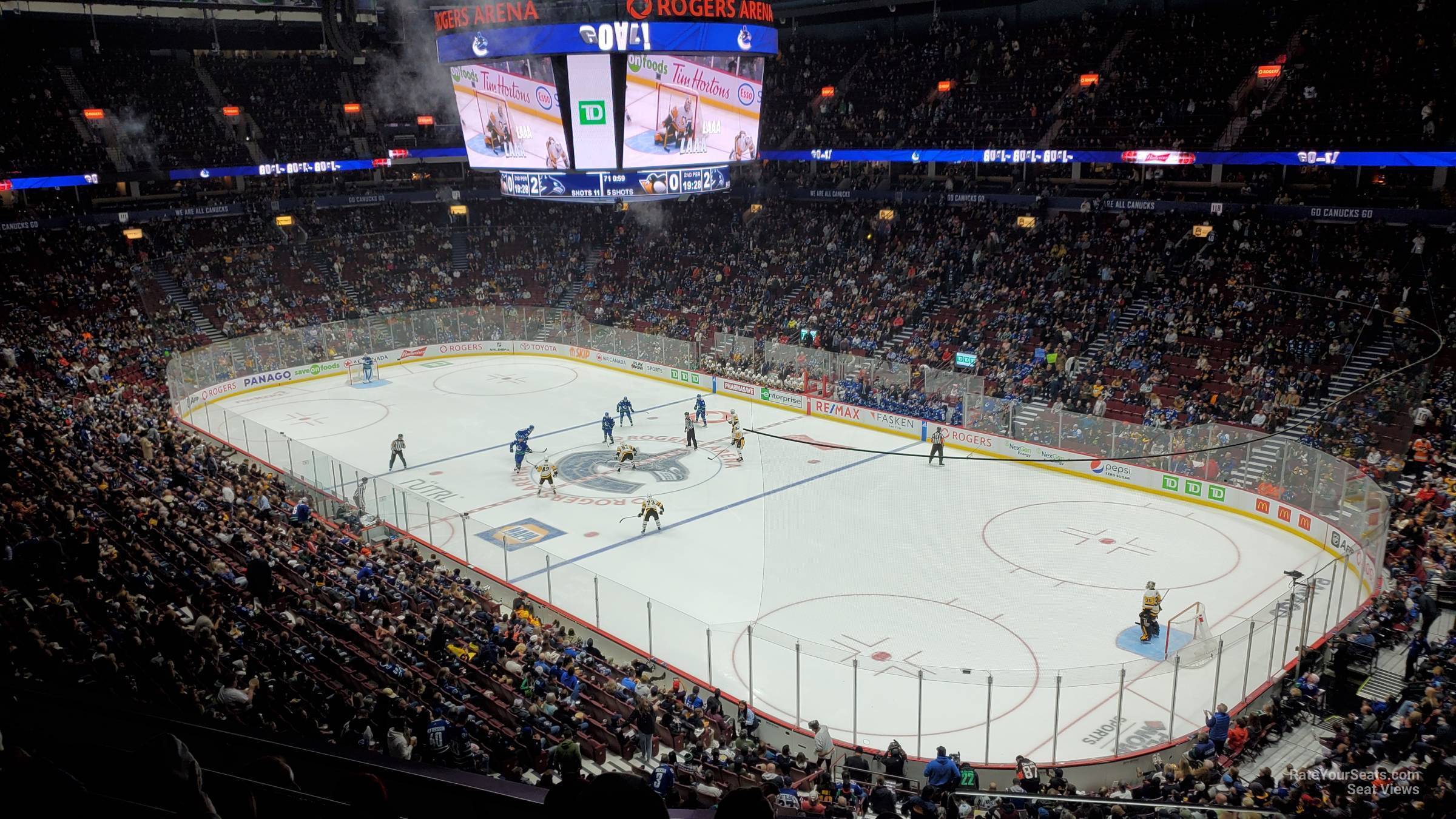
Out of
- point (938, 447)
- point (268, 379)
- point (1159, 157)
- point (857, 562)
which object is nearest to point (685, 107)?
point (938, 447)

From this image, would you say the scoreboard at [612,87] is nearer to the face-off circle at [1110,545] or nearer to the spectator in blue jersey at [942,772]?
the face-off circle at [1110,545]

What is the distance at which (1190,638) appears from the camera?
16828mm

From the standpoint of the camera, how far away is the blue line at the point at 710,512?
64.5ft

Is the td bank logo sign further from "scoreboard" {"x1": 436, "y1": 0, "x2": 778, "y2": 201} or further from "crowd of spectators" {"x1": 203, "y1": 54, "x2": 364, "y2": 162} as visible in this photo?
"crowd of spectators" {"x1": 203, "y1": 54, "x2": 364, "y2": 162}

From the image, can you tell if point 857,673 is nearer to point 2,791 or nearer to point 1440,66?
point 2,791

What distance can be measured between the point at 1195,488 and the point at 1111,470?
223cm

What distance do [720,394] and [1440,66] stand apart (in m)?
23.8

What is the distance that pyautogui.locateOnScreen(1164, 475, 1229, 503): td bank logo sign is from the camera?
23438 millimetres

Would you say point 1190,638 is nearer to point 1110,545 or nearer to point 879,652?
point 1110,545

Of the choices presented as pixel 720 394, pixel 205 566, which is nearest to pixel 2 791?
pixel 205 566

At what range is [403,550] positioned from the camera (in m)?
19.1

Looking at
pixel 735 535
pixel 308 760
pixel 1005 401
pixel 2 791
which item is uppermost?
pixel 2 791

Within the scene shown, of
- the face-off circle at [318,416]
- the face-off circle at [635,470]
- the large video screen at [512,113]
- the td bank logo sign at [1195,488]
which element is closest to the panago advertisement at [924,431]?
the td bank logo sign at [1195,488]

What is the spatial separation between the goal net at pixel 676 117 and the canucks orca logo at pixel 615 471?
8680 millimetres
